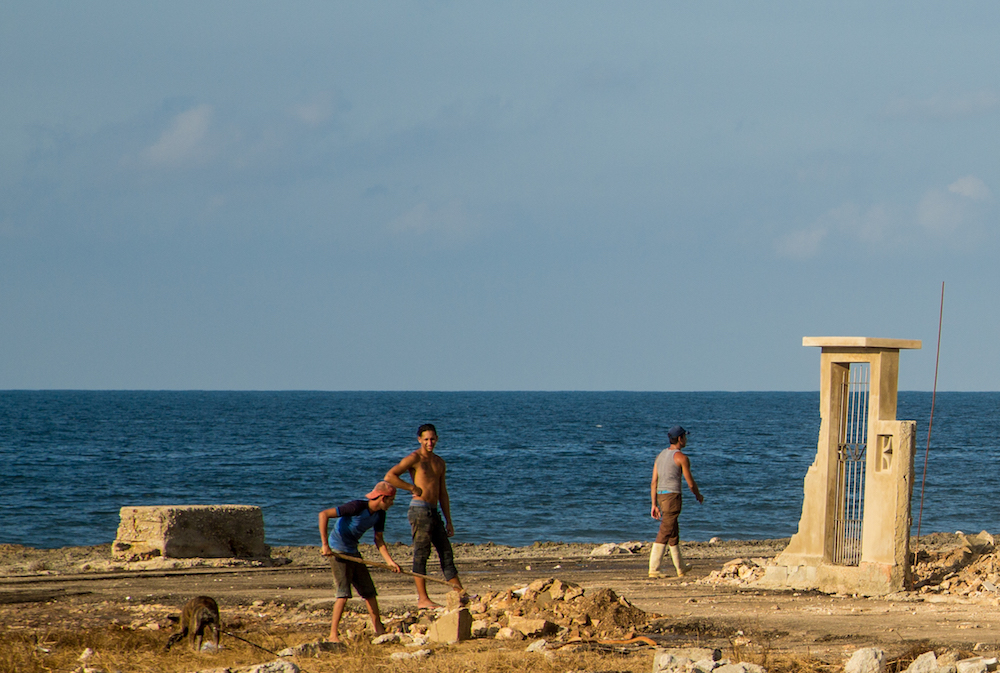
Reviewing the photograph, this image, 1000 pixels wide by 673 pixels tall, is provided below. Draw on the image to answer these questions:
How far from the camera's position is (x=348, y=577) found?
35.0 ft

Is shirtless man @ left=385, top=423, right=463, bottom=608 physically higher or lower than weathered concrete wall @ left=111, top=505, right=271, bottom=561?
higher

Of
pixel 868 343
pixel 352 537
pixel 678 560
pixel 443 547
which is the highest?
pixel 868 343

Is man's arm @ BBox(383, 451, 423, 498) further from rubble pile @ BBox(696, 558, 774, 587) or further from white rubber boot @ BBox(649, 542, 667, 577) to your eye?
rubble pile @ BBox(696, 558, 774, 587)

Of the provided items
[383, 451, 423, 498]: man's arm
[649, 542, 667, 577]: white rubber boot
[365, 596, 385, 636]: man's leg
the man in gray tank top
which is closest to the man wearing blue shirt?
[365, 596, 385, 636]: man's leg

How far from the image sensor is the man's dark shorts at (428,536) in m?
12.1

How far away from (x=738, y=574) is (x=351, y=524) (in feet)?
20.5

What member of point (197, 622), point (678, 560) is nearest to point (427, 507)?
point (197, 622)

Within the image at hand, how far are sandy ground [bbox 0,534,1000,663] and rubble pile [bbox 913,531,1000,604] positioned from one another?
10.5 inches

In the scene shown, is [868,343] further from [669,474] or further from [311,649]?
[311,649]

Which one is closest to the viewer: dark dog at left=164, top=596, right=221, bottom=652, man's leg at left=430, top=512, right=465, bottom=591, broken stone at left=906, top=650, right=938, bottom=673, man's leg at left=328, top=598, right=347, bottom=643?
broken stone at left=906, top=650, right=938, bottom=673

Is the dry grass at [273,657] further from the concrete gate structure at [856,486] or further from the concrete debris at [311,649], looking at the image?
the concrete gate structure at [856,486]

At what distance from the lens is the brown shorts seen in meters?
14.9

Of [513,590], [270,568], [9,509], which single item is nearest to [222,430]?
[9,509]

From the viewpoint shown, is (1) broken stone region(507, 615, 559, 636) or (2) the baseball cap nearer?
(2) the baseball cap
